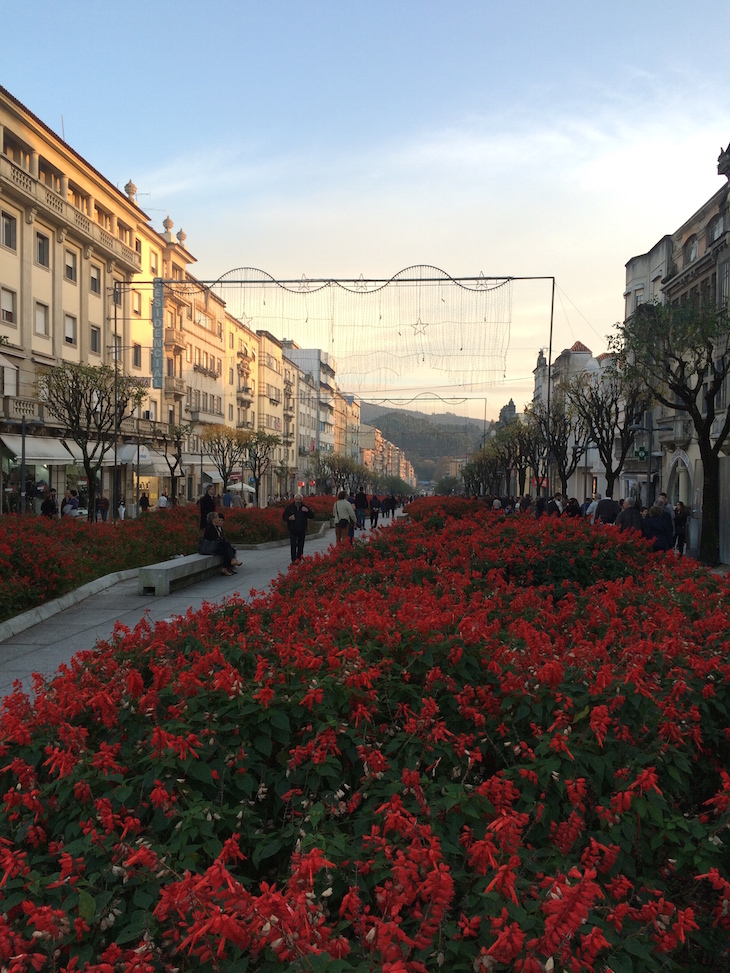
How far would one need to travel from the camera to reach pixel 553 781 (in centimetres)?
324

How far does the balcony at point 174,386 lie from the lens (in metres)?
56.1

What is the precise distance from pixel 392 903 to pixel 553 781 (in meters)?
1.07

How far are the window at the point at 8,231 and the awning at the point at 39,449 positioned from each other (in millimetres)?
8120

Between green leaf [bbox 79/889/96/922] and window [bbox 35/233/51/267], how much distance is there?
129 ft

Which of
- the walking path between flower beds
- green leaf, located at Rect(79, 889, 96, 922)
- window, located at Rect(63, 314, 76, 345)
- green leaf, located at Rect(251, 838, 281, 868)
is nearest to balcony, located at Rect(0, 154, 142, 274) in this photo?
window, located at Rect(63, 314, 76, 345)

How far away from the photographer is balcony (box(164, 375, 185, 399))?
56.1 m

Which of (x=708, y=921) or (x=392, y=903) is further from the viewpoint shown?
(x=708, y=921)

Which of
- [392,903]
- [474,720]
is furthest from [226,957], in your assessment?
[474,720]

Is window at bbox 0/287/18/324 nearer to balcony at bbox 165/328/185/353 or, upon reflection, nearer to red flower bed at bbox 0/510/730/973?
balcony at bbox 165/328/185/353

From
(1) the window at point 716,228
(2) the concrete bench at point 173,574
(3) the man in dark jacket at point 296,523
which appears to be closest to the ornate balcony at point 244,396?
(1) the window at point 716,228

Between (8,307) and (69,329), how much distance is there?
6.14 m

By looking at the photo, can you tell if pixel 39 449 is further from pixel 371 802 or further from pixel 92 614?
pixel 371 802

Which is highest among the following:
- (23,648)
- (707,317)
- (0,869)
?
(707,317)

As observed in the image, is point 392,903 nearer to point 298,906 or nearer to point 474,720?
point 298,906
